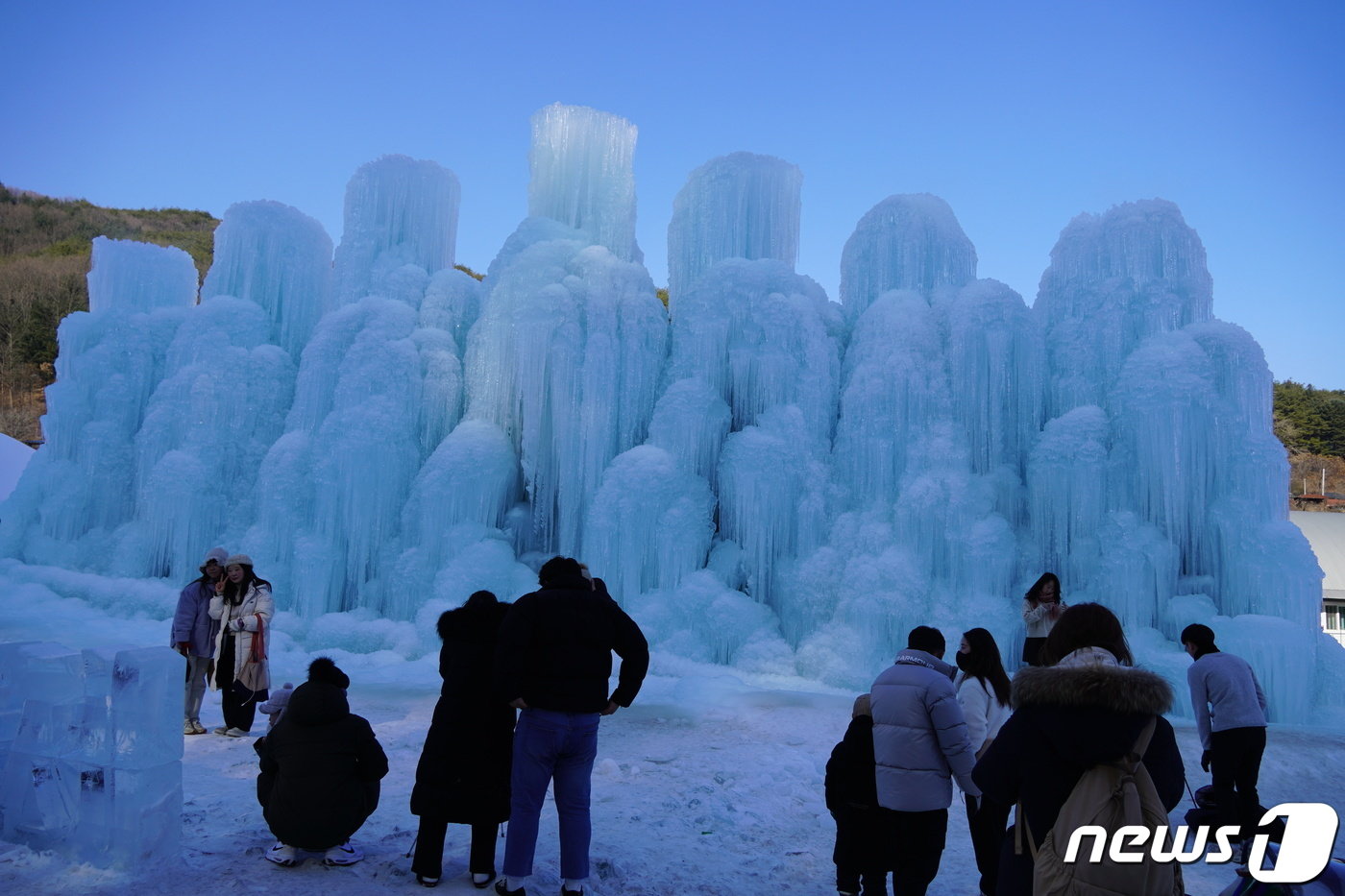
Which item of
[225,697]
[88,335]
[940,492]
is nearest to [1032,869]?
[225,697]

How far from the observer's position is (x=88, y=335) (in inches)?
697

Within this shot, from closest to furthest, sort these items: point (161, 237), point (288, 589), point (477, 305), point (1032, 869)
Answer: point (1032, 869)
point (288, 589)
point (477, 305)
point (161, 237)

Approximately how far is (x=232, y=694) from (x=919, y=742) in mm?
5591

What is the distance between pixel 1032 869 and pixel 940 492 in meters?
9.35

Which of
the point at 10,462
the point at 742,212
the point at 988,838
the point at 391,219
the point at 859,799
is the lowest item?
the point at 988,838

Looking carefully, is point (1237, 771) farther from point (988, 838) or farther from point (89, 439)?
point (89, 439)

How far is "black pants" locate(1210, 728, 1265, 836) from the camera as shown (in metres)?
5.49

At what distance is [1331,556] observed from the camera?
2114 centimetres

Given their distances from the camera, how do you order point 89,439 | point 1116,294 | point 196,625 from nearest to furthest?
point 196,625, point 1116,294, point 89,439

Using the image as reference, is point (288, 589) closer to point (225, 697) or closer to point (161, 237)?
point (225, 697)

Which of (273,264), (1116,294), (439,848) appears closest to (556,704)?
(439,848)

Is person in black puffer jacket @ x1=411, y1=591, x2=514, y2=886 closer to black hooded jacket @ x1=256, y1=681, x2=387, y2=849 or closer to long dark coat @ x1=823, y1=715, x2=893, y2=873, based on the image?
black hooded jacket @ x1=256, y1=681, x2=387, y2=849

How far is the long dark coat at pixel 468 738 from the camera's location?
4.34 metres

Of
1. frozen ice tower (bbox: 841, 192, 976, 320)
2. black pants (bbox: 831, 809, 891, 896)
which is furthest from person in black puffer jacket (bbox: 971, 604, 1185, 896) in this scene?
frozen ice tower (bbox: 841, 192, 976, 320)
